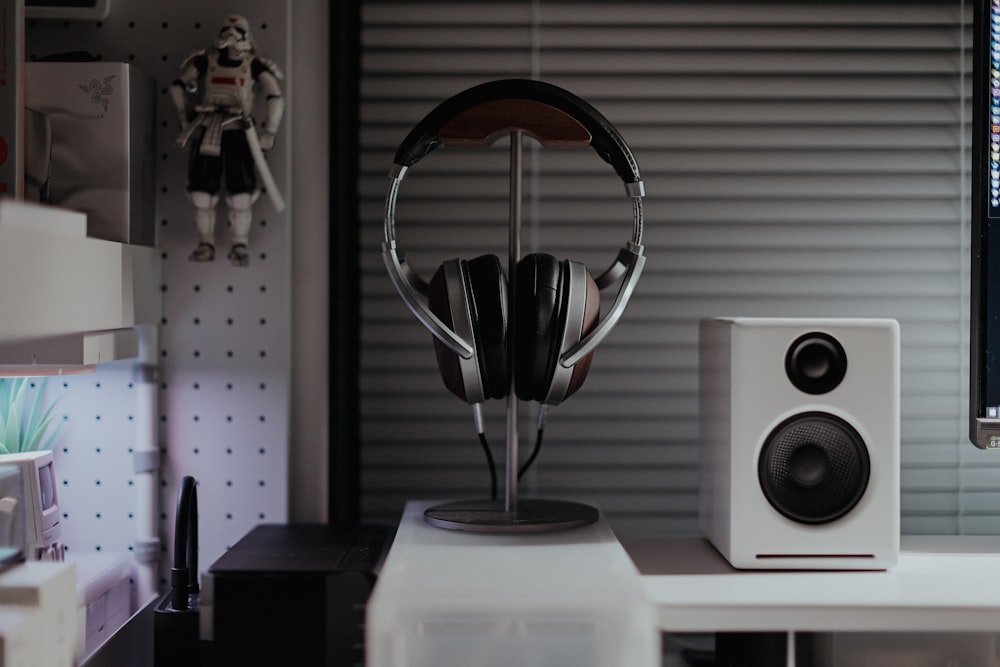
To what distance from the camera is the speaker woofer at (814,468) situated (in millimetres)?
1067

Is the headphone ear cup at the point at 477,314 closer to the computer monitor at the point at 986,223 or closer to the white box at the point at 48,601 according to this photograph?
the white box at the point at 48,601

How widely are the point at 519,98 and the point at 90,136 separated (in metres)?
0.56

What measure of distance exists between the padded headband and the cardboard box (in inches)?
15.1

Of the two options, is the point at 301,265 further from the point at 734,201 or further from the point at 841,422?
the point at 841,422

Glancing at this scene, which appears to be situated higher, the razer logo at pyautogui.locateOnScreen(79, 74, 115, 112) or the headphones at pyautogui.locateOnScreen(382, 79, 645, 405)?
the razer logo at pyautogui.locateOnScreen(79, 74, 115, 112)

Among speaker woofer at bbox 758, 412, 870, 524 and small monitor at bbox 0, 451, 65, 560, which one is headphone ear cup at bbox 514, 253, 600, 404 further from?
small monitor at bbox 0, 451, 65, 560

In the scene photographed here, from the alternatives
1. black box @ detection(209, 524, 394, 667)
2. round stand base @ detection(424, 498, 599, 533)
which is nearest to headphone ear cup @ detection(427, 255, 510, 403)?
round stand base @ detection(424, 498, 599, 533)

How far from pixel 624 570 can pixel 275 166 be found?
78 cm

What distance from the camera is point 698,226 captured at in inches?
56.5

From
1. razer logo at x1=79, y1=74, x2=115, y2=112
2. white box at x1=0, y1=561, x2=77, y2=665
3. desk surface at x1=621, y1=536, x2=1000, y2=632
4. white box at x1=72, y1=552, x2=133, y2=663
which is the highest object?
razer logo at x1=79, y1=74, x2=115, y2=112

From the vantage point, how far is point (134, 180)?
120cm

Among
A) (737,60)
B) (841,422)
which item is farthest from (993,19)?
(841,422)

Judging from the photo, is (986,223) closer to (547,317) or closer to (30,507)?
(547,317)

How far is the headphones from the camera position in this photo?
1068 millimetres
